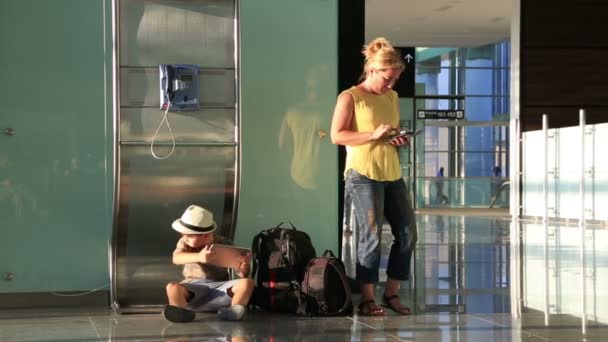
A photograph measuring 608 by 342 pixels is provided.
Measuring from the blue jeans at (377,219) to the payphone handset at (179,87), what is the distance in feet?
3.76

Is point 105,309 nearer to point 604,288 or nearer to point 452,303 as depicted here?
point 452,303

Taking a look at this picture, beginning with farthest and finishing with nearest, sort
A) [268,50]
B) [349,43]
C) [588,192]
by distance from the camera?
[588,192] → [349,43] → [268,50]

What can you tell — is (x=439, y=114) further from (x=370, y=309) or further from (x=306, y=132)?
(x=370, y=309)

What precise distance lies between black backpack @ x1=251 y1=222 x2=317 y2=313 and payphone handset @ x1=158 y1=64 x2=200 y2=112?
1.01 meters

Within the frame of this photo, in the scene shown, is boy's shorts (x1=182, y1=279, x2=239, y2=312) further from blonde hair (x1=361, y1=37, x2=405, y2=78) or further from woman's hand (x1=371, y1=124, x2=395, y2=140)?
blonde hair (x1=361, y1=37, x2=405, y2=78)

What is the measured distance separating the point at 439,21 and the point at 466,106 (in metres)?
14.9

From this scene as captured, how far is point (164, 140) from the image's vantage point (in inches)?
270

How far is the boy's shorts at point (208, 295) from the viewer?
21.0ft

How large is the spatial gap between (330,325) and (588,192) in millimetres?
13275

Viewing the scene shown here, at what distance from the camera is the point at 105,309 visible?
680 centimetres

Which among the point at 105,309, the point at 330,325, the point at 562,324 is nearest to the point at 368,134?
the point at 330,325

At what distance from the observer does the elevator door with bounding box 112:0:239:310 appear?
676cm

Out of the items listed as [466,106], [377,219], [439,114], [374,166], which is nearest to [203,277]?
[377,219]

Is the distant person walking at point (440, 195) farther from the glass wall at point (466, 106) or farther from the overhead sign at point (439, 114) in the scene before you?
the overhead sign at point (439, 114)
